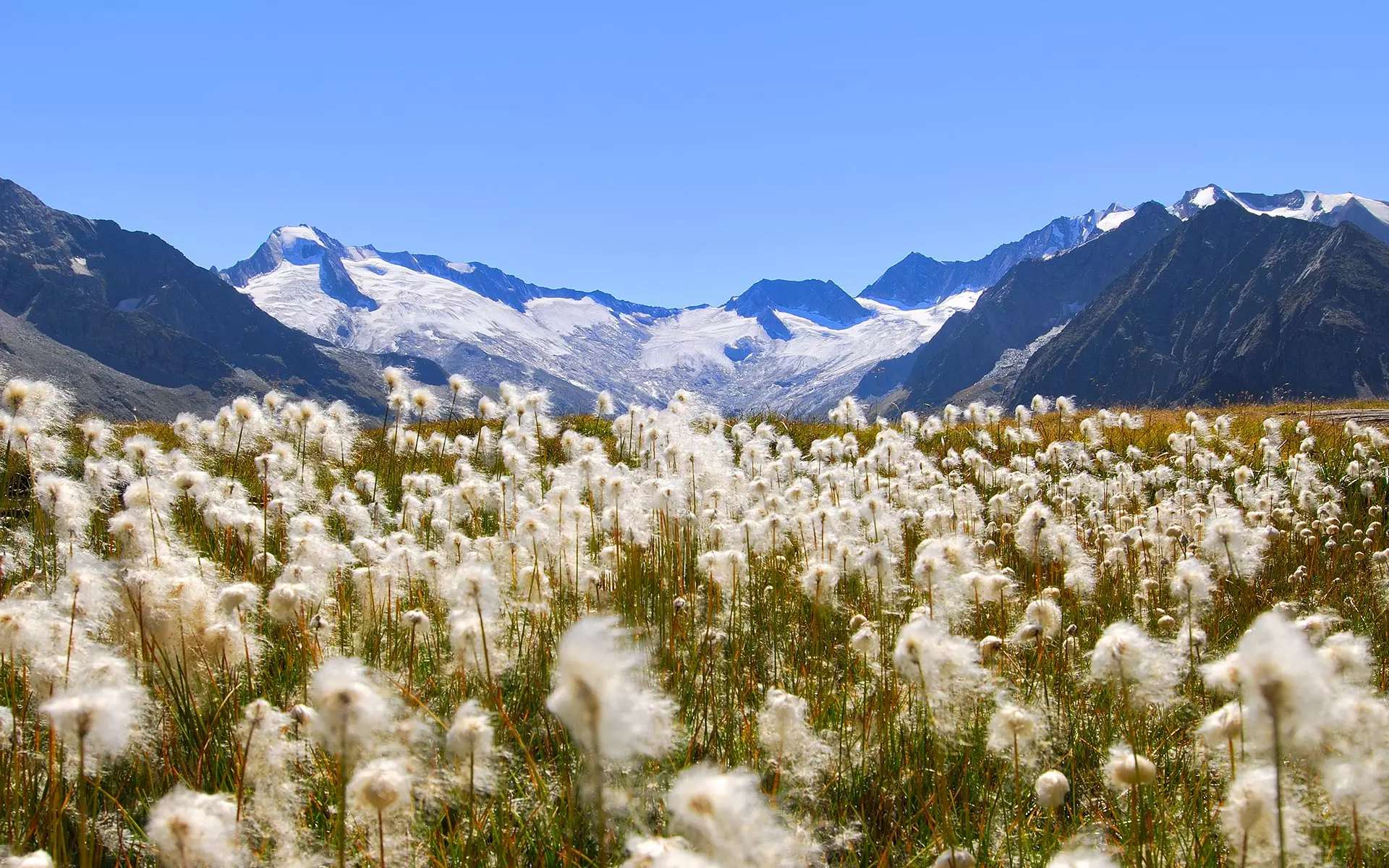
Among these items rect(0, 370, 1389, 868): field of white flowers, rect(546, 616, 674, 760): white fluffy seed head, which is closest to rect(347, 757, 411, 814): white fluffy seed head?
rect(0, 370, 1389, 868): field of white flowers

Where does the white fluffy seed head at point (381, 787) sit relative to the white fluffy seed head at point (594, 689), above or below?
below

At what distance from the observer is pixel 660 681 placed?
368 cm

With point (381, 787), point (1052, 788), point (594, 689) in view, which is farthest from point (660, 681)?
point (594, 689)

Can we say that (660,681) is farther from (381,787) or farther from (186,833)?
(186,833)

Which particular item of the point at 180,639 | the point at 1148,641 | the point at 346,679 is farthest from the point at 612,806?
the point at 1148,641

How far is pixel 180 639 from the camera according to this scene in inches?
114

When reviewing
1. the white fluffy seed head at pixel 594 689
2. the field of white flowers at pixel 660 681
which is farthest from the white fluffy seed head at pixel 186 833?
the white fluffy seed head at pixel 594 689

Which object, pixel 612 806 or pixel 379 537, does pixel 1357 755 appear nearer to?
pixel 612 806

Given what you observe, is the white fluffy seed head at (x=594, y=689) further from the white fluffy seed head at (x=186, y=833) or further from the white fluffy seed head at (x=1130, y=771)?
the white fluffy seed head at (x=1130, y=771)

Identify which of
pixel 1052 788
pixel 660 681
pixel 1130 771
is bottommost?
pixel 660 681

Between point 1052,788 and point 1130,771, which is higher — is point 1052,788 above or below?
below

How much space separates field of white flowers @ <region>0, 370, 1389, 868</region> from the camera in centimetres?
179

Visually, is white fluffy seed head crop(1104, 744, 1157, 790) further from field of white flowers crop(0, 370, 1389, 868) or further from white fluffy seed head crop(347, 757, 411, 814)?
white fluffy seed head crop(347, 757, 411, 814)

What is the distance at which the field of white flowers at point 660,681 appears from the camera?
5.86ft
